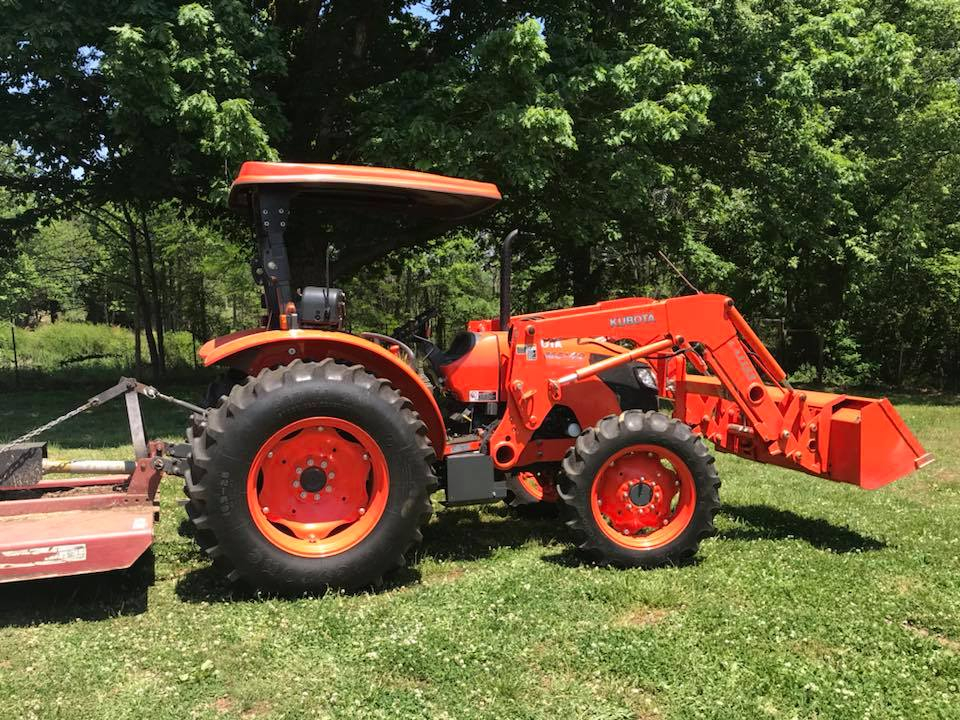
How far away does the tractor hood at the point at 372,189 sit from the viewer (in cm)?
416

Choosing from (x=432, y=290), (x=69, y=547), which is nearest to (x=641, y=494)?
(x=69, y=547)

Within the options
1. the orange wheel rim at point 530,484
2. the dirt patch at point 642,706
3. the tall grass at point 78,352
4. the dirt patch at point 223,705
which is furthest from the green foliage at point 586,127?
the dirt patch at point 642,706

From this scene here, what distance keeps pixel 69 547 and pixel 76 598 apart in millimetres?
592

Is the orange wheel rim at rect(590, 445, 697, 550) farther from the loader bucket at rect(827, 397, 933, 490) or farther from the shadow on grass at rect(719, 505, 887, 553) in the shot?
the loader bucket at rect(827, 397, 933, 490)

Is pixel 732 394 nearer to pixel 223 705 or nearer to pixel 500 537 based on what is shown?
pixel 500 537

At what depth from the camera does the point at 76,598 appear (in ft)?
13.3

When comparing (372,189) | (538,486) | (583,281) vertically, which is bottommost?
(538,486)

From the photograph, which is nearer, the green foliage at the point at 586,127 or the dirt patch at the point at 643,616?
the dirt patch at the point at 643,616

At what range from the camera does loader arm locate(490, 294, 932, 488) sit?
4816 millimetres

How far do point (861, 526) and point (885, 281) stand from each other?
1479cm

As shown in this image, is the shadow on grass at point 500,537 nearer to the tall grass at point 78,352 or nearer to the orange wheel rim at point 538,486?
the orange wheel rim at point 538,486

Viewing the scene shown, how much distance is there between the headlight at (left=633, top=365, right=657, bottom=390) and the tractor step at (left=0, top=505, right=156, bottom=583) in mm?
3314

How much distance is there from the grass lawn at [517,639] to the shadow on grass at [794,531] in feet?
0.15

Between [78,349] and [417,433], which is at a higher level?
[78,349]
